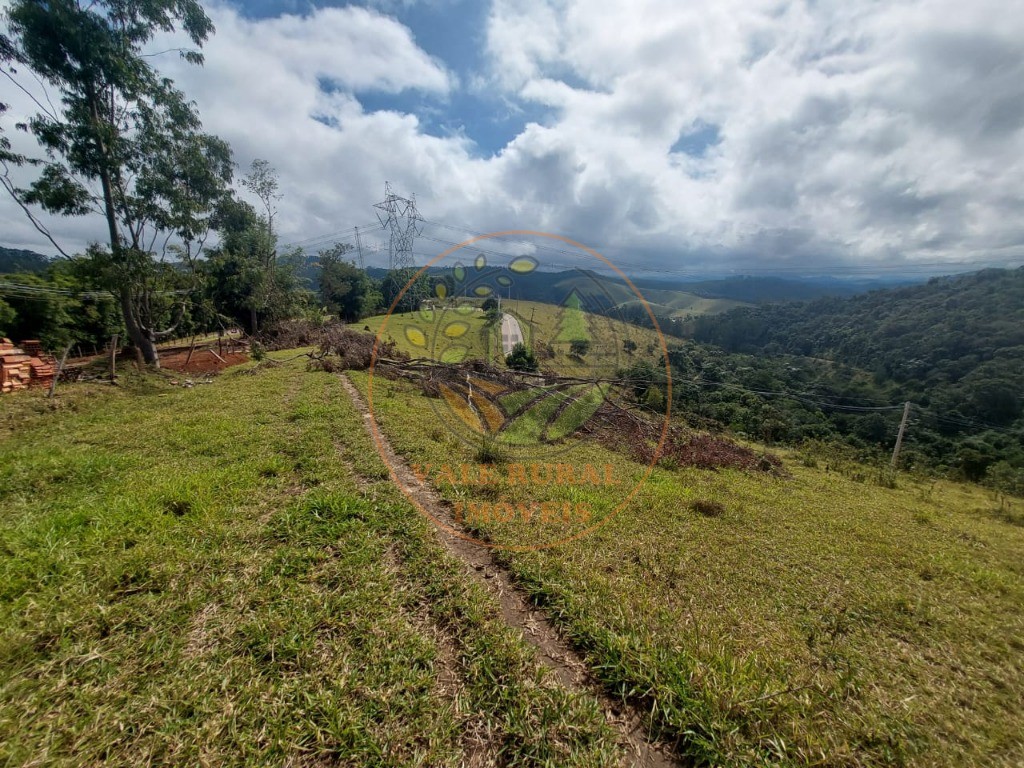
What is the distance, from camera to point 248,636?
2.56 meters

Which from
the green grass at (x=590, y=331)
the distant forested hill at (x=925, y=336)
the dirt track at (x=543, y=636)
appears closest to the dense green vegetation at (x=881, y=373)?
the distant forested hill at (x=925, y=336)

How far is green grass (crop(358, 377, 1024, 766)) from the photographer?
215 centimetres

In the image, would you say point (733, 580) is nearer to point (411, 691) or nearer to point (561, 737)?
point (561, 737)

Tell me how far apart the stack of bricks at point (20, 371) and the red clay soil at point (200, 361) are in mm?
3484

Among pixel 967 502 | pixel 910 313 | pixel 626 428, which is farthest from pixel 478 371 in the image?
pixel 910 313

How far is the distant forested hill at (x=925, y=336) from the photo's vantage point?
30.8 meters

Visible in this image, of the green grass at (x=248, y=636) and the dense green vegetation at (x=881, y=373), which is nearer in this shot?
the green grass at (x=248, y=636)

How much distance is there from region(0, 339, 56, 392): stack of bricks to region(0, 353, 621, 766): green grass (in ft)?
30.8

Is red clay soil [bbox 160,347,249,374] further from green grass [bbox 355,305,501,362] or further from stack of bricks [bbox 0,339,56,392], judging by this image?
green grass [bbox 355,305,501,362]

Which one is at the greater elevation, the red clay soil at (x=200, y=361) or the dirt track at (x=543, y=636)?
the dirt track at (x=543, y=636)

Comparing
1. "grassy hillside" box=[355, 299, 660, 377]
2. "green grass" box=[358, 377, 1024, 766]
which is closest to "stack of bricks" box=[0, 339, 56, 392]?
"green grass" box=[358, 377, 1024, 766]

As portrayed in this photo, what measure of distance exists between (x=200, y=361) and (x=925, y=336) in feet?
247

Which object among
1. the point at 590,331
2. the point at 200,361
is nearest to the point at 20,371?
the point at 200,361

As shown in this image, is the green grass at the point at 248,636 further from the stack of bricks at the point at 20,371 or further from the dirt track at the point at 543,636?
the stack of bricks at the point at 20,371
